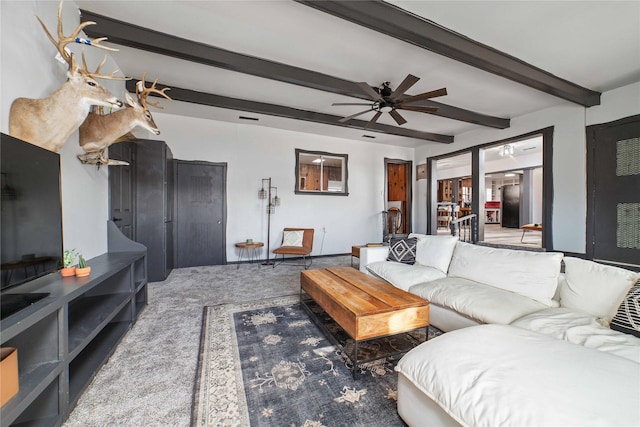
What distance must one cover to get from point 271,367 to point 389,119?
474cm

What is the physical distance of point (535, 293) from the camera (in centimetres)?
199

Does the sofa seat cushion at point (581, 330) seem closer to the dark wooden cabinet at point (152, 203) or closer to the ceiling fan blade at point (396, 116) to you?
the ceiling fan blade at point (396, 116)

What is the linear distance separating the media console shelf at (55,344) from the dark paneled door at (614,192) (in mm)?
6016

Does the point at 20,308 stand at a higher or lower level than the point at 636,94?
lower

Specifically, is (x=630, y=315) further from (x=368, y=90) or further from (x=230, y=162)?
(x=230, y=162)

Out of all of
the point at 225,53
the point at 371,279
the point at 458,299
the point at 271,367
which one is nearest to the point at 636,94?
the point at 458,299

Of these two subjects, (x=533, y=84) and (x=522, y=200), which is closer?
(x=533, y=84)

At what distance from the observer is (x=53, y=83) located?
6.02 feet

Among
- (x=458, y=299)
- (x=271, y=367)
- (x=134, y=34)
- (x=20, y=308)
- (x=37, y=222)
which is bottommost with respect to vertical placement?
(x=271, y=367)

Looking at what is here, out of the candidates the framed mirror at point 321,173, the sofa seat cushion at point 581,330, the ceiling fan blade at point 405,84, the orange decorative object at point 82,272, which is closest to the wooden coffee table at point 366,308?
the sofa seat cushion at point 581,330

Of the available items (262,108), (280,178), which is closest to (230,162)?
(280,178)

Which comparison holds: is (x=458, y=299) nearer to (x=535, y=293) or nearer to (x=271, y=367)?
(x=535, y=293)

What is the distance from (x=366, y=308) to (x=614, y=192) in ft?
14.4

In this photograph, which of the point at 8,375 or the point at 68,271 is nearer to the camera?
the point at 8,375
